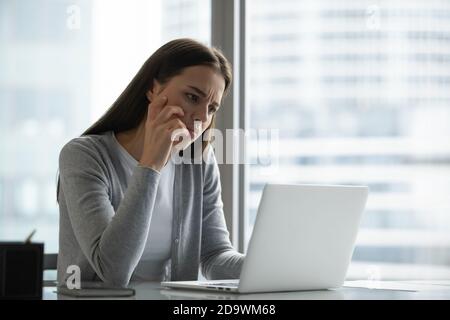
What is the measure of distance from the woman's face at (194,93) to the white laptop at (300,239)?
491 millimetres

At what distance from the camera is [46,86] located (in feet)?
8.96

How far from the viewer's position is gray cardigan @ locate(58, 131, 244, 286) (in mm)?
1559

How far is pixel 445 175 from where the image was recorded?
2.74m

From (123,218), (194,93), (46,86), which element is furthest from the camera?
(46,86)

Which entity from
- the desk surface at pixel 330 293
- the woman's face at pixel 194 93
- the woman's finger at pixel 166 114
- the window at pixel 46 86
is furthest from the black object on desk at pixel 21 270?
the window at pixel 46 86

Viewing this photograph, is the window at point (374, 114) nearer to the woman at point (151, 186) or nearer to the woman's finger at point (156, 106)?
the woman at point (151, 186)

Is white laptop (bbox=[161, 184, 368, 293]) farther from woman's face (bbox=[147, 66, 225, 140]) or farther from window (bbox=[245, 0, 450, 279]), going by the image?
window (bbox=[245, 0, 450, 279])

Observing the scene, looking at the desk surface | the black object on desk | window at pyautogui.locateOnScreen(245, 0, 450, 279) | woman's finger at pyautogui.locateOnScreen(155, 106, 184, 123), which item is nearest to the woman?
woman's finger at pyautogui.locateOnScreen(155, 106, 184, 123)

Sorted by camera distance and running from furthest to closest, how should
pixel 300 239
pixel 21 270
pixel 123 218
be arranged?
1. pixel 123 218
2. pixel 300 239
3. pixel 21 270

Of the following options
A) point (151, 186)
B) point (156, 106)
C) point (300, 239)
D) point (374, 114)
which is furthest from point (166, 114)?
point (374, 114)

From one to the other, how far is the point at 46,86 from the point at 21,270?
5.37ft

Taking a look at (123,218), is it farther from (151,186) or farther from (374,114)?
(374,114)

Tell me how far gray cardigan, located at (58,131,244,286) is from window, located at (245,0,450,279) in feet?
2.76

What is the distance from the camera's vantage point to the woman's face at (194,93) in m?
1.81
